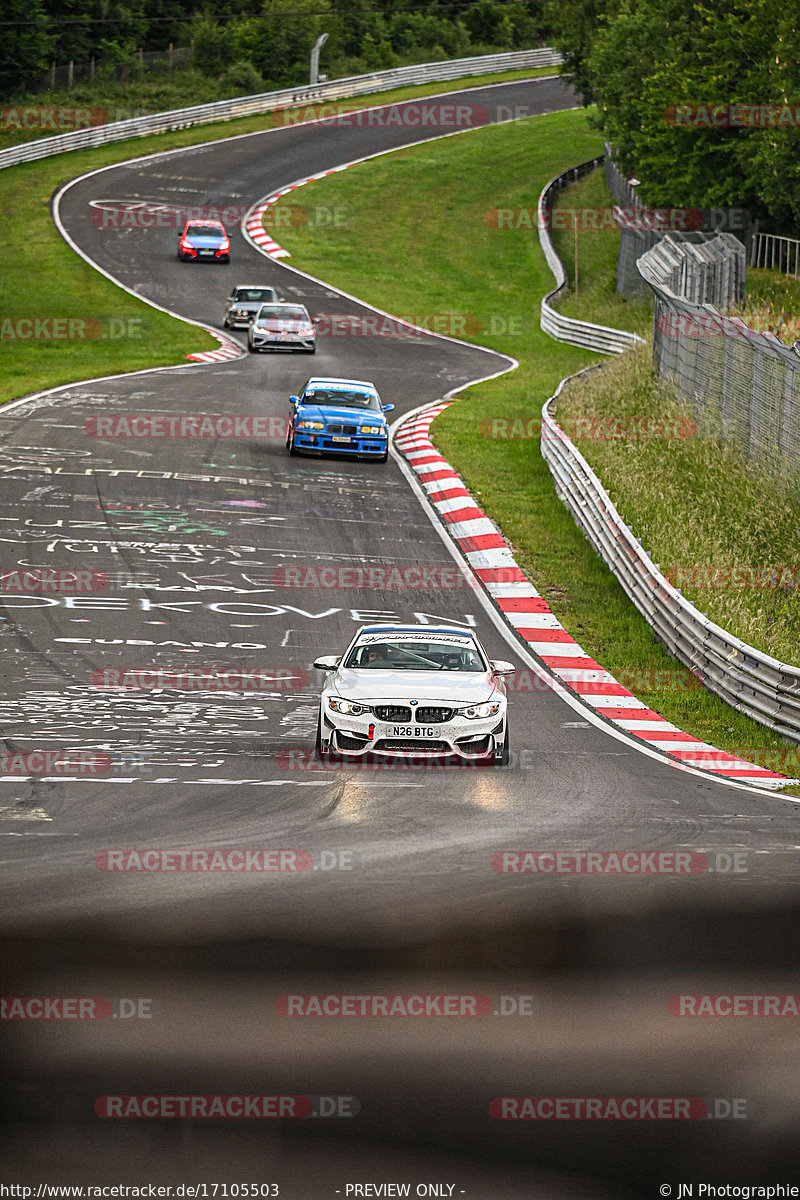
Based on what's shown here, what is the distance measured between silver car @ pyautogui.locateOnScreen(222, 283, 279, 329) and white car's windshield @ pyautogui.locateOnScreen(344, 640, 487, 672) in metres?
32.1

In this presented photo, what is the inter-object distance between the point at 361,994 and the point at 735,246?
3298 centimetres

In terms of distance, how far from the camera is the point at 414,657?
14.2 metres

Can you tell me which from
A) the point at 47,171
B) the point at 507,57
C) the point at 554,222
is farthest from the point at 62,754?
the point at 507,57

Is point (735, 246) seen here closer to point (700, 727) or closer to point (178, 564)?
point (178, 564)

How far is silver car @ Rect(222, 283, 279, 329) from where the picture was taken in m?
45.4

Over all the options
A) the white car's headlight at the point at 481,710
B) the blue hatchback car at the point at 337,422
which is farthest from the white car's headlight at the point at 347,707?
the blue hatchback car at the point at 337,422

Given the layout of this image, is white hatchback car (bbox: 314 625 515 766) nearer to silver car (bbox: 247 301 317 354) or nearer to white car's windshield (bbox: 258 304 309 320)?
silver car (bbox: 247 301 317 354)
